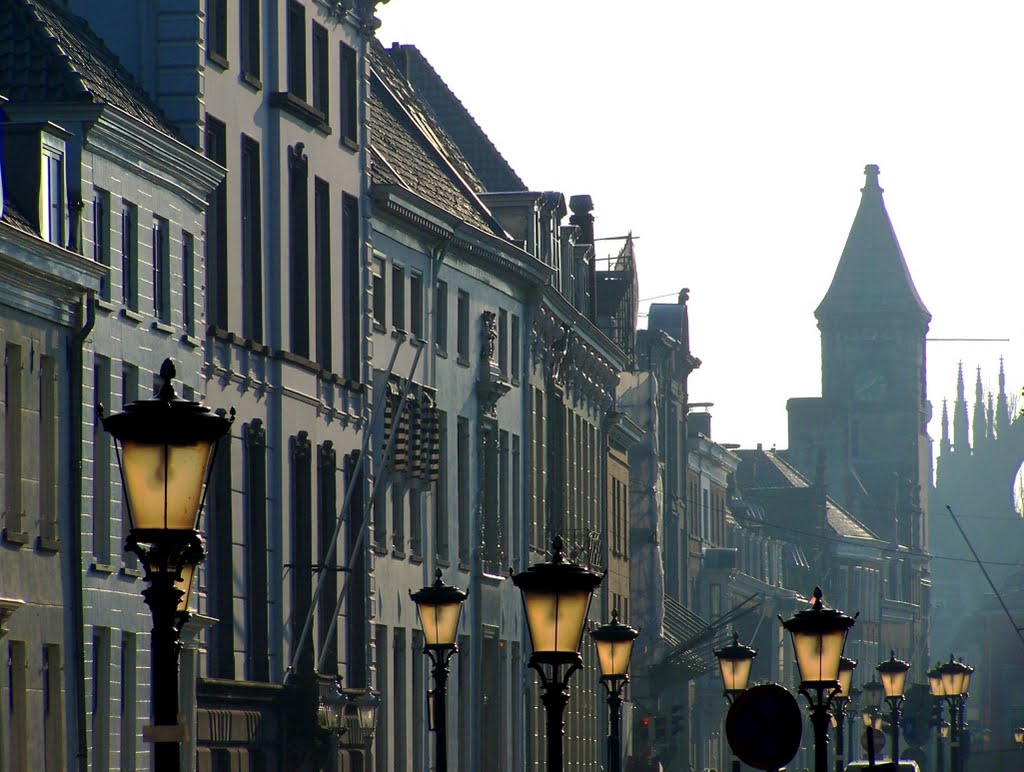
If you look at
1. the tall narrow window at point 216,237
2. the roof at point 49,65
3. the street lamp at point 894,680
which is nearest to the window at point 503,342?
the street lamp at point 894,680

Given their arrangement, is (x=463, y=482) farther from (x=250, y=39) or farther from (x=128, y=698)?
(x=128, y=698)

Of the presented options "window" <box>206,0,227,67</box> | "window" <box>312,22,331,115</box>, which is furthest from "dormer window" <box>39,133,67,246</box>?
"window" <box>312,22,331,115</box>

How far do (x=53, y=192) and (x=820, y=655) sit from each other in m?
11.7

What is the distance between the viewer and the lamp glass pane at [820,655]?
89.7 ft

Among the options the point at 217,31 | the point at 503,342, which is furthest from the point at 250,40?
the point at 503,342

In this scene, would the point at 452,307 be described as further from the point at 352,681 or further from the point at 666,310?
the point at 666,310

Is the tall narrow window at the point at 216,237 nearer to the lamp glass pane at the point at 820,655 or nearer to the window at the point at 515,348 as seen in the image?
the lamp glass pane at the point at 820,655

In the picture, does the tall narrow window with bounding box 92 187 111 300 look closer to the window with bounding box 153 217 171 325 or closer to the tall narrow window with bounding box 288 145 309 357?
the window with bounding box 153 217 171 325

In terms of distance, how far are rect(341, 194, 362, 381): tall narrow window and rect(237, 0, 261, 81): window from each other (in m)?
5.58

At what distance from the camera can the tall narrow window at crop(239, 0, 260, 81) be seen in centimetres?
4344

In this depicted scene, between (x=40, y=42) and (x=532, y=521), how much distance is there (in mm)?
32371

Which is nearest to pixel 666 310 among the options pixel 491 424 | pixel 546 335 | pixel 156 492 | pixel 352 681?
pixel 546 335

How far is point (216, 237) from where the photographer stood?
41719 millimetres

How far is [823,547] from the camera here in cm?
16125
